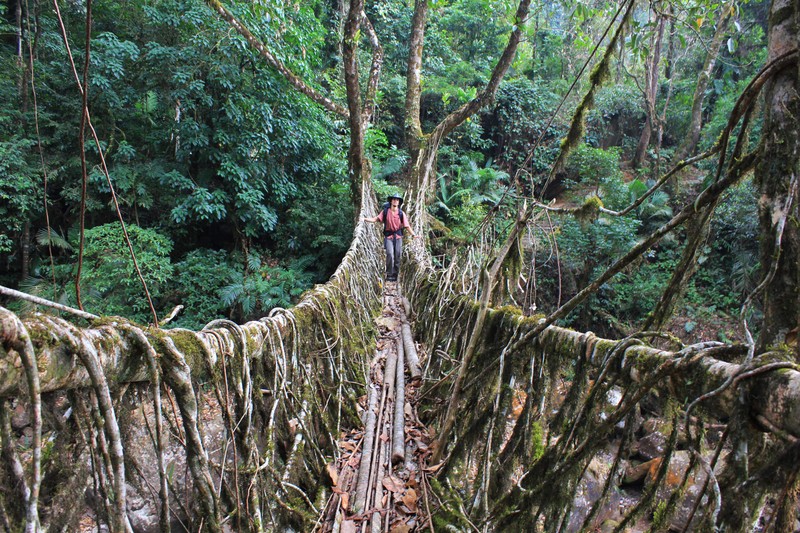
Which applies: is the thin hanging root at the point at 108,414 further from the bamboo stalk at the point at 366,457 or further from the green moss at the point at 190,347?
the bamboo stalk at the point at 366,457

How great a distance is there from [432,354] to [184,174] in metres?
4.75

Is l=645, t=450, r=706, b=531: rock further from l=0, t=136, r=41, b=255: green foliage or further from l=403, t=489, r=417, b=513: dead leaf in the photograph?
→ l=0, t=136, r=41, b=255: green foliage

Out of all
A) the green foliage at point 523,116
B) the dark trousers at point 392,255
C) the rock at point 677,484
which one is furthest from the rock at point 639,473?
the green foliage at point 523,116

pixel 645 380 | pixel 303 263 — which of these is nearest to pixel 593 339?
pixel 645 380

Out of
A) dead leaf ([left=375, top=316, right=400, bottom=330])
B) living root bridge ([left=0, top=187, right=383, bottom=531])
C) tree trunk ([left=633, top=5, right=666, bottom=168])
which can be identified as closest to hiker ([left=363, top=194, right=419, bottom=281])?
dead leaf ([left=375, top=316, right=400, bottom=330])

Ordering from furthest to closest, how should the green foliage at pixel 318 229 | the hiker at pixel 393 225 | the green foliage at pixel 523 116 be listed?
1. the green foliage at pixel 523 116
2. the green foliage at pixel 318 229
3. the hiker at pixel 393 225

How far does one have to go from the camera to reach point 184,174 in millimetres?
5516

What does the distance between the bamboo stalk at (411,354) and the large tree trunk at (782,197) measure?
1.90 meters

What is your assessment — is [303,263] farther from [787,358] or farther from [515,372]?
[787,358]

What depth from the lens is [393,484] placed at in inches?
62.3

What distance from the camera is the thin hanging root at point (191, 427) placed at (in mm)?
838

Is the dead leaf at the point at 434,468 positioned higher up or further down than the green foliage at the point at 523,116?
further down

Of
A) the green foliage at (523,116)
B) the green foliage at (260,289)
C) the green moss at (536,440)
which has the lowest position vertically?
the green foliage at (260,289)

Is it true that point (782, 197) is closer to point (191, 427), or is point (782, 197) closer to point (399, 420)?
point (191, 427)
